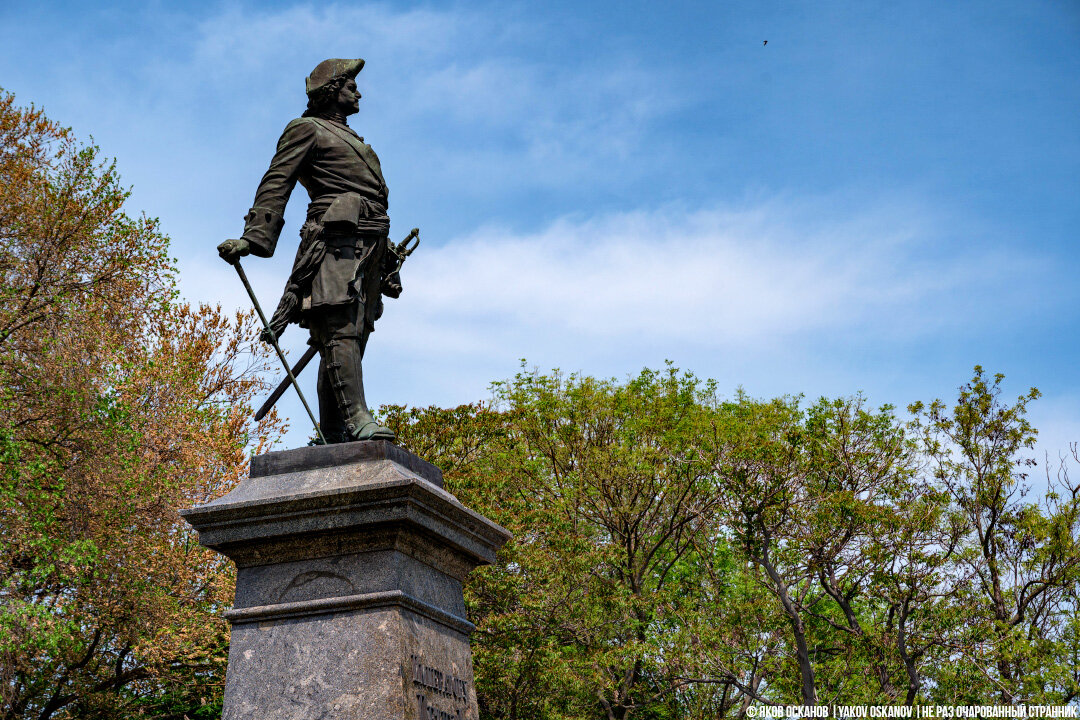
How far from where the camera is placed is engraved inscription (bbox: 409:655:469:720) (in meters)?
5.19

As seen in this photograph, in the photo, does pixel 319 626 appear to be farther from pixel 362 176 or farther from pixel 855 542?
pixel 855 542

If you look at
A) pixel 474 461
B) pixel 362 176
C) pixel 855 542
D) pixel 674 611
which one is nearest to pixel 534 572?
pixel 674 611

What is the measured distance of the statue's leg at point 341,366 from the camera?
240 inches

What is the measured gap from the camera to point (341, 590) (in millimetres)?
5336

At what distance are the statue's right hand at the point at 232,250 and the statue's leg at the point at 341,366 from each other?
548 mm

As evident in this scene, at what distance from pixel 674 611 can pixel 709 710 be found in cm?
438

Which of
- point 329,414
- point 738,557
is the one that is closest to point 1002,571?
point 738,557

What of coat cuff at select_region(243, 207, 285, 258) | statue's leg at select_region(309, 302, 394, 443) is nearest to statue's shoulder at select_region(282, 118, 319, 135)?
coat cuff at select_region(243, 207, 285, 258)

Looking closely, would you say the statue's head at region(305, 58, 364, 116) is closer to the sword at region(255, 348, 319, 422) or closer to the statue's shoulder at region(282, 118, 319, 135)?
the statue's shoulder at region(282, 118, 319, 135)

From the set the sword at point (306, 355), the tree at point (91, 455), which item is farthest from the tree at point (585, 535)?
the sword at point (306, 355)

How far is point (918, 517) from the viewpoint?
19.8 meters

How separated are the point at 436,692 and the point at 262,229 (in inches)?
108

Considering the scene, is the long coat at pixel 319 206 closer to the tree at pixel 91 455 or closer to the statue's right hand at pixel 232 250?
the statue's right hand at pixel 232 250

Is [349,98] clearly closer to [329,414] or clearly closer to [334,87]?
[334,87]
